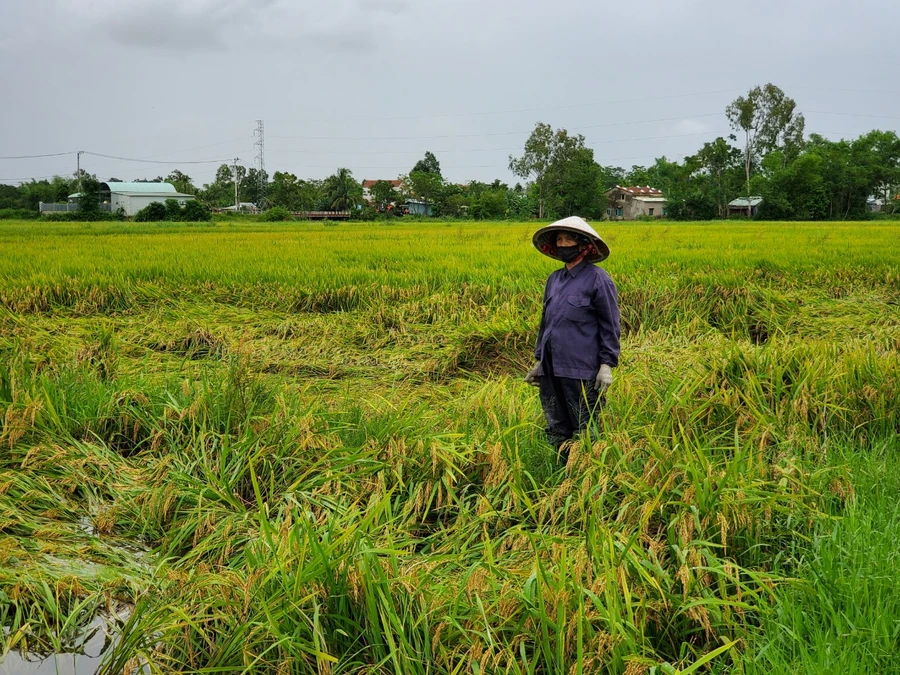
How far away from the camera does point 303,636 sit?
2.08 metres

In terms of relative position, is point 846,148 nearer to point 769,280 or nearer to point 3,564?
point 769,280

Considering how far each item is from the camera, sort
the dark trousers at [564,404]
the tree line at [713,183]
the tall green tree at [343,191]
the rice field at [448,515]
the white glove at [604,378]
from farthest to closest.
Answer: the tall green tree at [343,191] → the tree line at [713,183] → the dark trousers at [564,404] → the white glove at [604,378] → the rice field at [448,515]

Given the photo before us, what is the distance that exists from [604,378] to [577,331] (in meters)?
0.25

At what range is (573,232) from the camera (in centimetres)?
322

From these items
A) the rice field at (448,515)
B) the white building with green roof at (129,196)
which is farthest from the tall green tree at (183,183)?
the rice field at (448,515)

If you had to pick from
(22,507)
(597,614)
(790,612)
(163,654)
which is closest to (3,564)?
(22,507)

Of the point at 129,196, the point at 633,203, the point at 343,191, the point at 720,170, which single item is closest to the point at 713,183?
the point at 720,170

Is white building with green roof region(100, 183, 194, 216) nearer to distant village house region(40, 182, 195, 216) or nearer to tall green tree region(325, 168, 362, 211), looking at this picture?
distant village house region(40, 182, 195, 216)

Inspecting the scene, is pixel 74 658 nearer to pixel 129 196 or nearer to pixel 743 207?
pixel 129 196

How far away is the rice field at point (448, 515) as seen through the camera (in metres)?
2.01

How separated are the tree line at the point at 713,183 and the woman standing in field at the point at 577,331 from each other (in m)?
39.8

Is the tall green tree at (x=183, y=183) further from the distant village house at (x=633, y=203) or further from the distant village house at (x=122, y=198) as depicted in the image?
the distant village house at (x=633, y=203)

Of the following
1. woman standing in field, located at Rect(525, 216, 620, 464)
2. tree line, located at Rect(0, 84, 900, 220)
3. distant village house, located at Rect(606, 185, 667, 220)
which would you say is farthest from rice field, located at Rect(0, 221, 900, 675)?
distant village house, located at Rect(606, 185, 667, 220)

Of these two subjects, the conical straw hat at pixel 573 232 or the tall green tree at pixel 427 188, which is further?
the tall green tree at pixel 427 188
